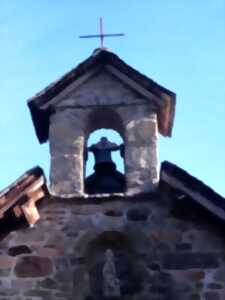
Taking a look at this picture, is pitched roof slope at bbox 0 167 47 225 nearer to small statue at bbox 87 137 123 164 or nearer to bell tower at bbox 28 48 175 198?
bell tower at bbox 28 48 175 198

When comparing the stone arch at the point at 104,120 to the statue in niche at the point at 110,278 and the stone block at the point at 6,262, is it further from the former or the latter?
the stone block at the point at 6,262

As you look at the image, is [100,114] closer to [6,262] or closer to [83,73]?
[83,73]

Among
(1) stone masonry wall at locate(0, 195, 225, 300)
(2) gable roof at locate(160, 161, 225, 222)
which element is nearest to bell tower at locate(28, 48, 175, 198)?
(2) gable roof at locate(160, 161, 225, 222)

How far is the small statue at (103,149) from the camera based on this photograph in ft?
35.9

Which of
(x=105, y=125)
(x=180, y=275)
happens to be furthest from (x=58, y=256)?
(x=105, y=125)

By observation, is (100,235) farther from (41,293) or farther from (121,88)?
(121,88)

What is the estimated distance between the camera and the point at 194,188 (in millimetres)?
9742

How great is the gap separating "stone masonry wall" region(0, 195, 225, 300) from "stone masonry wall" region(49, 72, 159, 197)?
322 millimetres

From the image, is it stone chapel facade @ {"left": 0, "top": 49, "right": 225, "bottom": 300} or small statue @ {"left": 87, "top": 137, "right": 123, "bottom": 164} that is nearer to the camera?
stone chapel facade @ {"left": 0, "top": 49, "right": 225, "bottom": 300}

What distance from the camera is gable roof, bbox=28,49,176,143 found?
10.7 m

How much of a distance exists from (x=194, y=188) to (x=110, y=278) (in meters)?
1.32

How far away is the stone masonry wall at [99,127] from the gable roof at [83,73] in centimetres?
13

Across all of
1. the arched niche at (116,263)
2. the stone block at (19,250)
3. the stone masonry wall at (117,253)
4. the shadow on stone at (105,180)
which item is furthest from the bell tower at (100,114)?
the stone block at (19,250)

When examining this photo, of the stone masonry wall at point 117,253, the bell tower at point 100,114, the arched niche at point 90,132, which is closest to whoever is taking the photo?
the stone masonry wall at point 117,253
